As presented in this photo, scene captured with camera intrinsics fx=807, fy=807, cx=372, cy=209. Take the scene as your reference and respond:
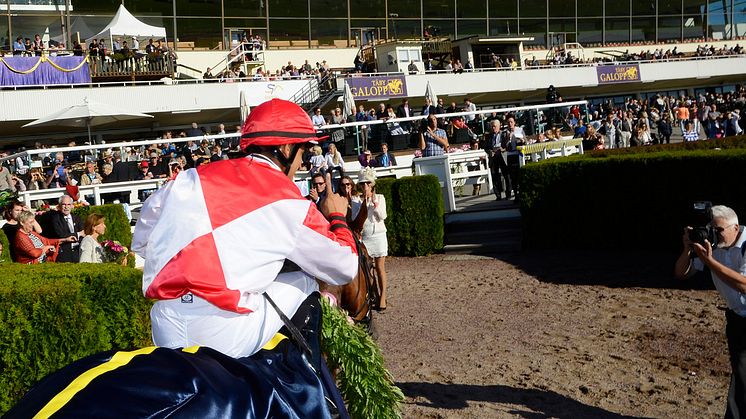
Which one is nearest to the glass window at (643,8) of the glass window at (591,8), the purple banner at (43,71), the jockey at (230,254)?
the glass window at (591,8)

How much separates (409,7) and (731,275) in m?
36.9

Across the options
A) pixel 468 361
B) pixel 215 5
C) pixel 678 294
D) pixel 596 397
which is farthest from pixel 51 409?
pixel 215 5

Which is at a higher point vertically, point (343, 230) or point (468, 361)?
point (343, 230)

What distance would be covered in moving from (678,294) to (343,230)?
7718 millimetres

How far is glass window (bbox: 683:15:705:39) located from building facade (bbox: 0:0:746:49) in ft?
0.19

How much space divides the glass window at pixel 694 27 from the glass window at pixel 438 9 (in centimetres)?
1496

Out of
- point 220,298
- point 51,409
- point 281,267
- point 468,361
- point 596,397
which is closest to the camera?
point 51,409

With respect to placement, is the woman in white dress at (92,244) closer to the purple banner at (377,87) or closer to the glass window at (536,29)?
the purple banner at (377,87)

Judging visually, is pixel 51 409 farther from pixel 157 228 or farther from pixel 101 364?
pixel 157 228

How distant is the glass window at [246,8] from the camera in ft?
117

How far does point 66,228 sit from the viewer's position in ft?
36.2

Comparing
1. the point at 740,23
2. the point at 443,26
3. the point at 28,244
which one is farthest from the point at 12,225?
the point at 740,23

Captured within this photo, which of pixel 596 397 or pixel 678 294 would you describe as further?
pixel 678 294

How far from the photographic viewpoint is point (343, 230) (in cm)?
287
